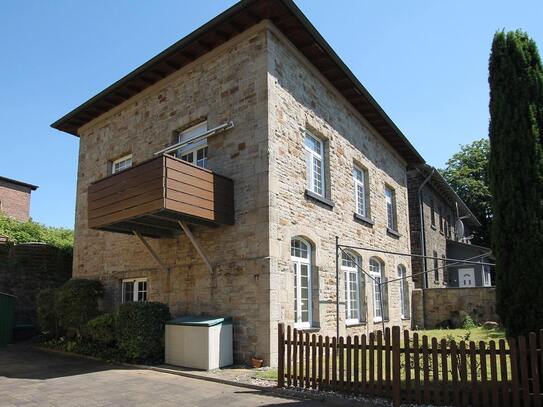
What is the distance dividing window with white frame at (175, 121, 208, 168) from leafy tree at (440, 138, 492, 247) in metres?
29.6

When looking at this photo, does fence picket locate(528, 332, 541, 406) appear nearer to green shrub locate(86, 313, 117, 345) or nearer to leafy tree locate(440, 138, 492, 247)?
green shrub locate(86, 313, 117, 345)

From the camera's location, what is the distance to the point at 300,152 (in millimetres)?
11109

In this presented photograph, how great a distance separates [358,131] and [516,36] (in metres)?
7.55

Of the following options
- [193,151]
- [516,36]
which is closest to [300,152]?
[193,151]

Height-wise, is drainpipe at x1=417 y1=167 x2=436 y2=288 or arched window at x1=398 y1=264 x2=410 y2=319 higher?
drainpipe at x1=417 y1=167 x2=436 y2=288

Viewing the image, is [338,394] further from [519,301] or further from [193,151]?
[193,151]

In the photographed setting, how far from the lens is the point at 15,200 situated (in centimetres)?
2973

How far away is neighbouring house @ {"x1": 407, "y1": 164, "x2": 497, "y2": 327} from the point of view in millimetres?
17172

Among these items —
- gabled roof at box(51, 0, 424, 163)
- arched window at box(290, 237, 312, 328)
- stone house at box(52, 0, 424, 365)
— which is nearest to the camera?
stone house at box(52, 0, 424, 365)

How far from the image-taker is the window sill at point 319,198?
11109 mm

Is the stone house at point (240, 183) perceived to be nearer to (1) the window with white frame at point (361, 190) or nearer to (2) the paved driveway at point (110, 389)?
(1) the window with white frame at point (361, 190)

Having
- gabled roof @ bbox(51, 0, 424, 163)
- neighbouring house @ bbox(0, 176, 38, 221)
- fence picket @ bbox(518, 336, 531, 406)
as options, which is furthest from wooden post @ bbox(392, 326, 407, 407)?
neighbouring house @ bbox(0, 176, 38, 221)

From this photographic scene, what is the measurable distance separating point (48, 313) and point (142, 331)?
4.99 meters

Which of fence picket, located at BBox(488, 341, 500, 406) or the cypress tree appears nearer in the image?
fence picket, located at BBox(488, 341, 500, 406)
